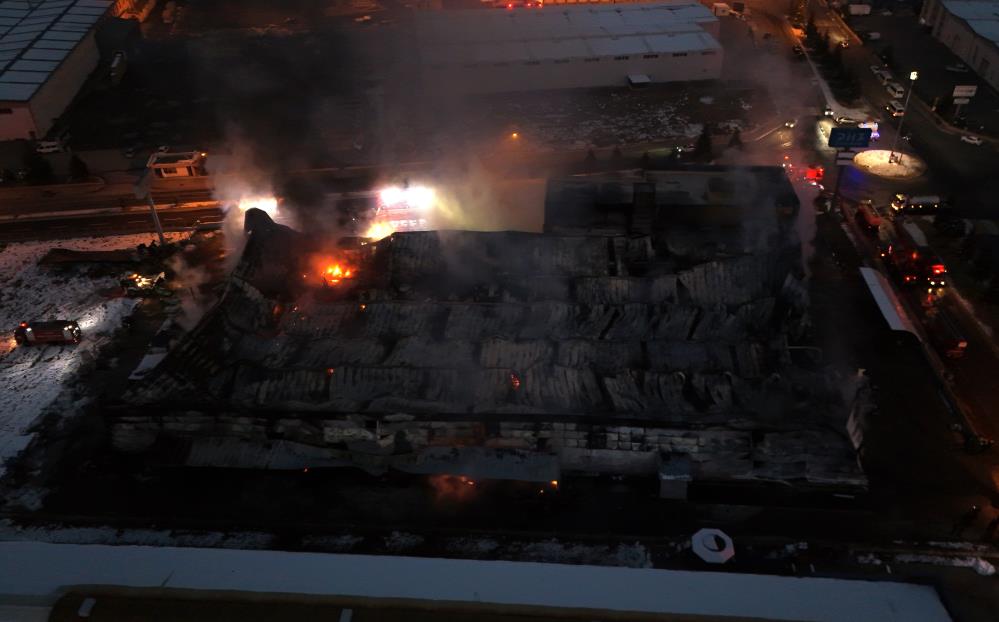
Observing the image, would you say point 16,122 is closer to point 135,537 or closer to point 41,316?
point 41,316

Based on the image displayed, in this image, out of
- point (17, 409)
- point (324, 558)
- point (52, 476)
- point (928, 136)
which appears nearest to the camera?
point (324, 558)

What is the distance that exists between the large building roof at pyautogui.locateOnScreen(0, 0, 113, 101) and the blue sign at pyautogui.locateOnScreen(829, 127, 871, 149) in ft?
160

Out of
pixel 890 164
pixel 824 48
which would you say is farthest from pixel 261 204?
pixel 824 48

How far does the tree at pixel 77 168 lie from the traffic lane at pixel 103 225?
16.7 ft

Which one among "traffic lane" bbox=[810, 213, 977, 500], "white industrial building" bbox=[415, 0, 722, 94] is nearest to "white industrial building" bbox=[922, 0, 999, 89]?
"white industrial building" bbox=[415, 0, 722, 94]

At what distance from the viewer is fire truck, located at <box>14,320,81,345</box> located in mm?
29797

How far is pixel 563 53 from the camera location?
166 ft

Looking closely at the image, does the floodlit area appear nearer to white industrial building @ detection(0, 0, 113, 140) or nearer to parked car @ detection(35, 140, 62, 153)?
parked car @ detection(35, 140, 62, 153)

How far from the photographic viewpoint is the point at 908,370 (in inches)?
1062

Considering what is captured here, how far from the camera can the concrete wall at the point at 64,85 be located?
46.5 meters

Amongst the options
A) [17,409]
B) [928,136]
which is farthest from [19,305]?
[928,136]

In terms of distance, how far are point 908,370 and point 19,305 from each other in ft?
128

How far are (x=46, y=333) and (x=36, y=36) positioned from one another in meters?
36.7

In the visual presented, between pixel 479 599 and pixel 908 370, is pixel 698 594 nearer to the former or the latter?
pixel 479 599
